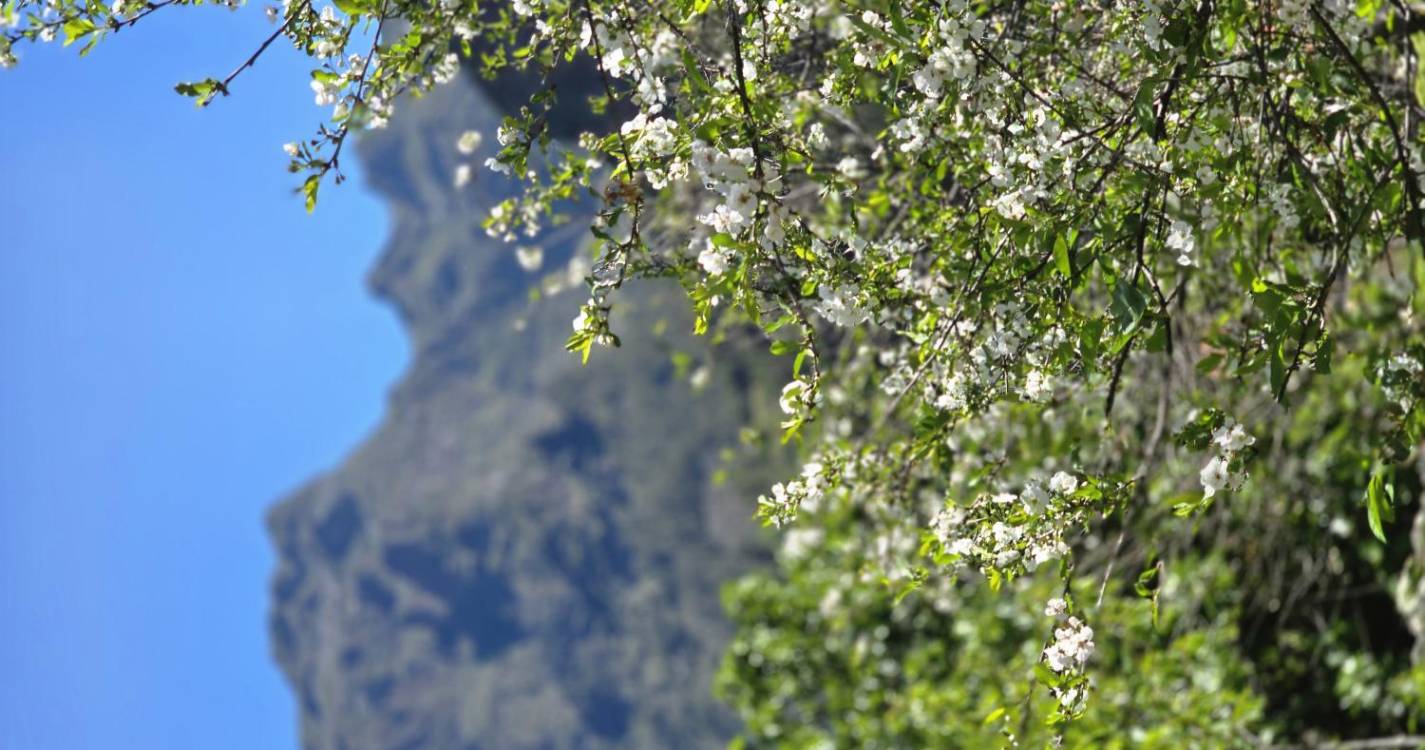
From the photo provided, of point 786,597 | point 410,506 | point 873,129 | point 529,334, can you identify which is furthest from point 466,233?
point 873,129

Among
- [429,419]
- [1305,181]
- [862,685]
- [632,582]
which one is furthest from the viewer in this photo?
[429,419]

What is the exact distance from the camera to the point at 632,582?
49.0 meters

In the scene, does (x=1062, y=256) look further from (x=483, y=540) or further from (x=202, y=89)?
(x=483, y=540)

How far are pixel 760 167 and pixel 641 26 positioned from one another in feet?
3.05

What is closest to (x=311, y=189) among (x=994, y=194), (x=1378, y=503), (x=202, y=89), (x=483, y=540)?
(x=202, y=89)

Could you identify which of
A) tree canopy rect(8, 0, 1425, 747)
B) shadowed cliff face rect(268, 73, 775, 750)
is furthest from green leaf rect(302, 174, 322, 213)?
shadowed cliff face rect(268, 73, 775, 750)

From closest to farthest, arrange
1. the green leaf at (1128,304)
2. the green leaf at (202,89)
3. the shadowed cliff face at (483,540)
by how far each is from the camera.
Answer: the green leaf at (1128,304) < the green leaf at (202,89) < the shadowed cliff face at (483,540)

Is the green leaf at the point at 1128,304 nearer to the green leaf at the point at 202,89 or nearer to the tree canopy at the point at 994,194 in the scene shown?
the tree canopy at the point at 994,194

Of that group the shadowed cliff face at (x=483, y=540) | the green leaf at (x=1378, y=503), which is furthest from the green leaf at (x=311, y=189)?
the shadowed cliff face at (x=483, y=540)

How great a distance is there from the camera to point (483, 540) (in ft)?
211

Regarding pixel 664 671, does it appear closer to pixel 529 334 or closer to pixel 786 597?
pixel 529 334

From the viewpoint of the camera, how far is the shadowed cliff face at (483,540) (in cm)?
3694

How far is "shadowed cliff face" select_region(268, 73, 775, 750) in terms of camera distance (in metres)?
36.9

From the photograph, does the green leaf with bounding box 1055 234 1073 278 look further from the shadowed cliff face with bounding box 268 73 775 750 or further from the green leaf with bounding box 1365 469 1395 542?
the shadowed cliff face with bounding box 268 73 775 750
